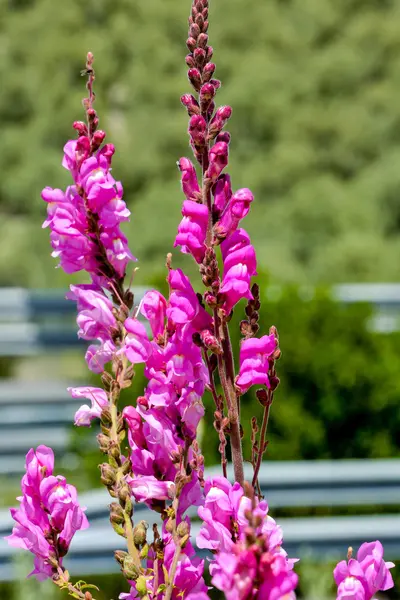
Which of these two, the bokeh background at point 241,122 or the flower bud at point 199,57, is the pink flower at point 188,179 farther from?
the bokeh background at point 241,122

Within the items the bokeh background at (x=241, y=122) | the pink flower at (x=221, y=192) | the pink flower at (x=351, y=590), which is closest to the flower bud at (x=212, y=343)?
the pink flower at (x=221, y=192)

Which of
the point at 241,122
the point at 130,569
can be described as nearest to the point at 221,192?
the point at 130,569

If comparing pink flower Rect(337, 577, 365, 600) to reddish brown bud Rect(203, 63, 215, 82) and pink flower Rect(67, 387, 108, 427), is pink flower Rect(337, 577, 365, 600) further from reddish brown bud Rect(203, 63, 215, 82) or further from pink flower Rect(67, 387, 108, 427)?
reddish brown bud Rect(203, 63, 215, 82)

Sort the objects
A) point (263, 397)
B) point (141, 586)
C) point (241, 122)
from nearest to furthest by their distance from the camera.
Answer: point (141, 586)
point (263, 397)
point (241, 122)

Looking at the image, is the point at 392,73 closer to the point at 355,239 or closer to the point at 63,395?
the point at 355,239

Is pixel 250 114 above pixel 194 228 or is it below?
above

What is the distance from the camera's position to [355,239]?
8.25m

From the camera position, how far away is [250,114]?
8703 mm

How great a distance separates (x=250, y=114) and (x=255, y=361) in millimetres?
7843

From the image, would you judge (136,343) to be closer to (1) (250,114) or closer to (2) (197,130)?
(2) (197,130)

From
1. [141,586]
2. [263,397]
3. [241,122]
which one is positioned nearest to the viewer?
[141,586]

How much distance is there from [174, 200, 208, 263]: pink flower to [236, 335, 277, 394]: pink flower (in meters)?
0.11

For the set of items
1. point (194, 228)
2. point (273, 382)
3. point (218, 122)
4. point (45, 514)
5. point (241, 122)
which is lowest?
point (45, 514)

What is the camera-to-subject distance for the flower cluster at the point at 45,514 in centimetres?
106
